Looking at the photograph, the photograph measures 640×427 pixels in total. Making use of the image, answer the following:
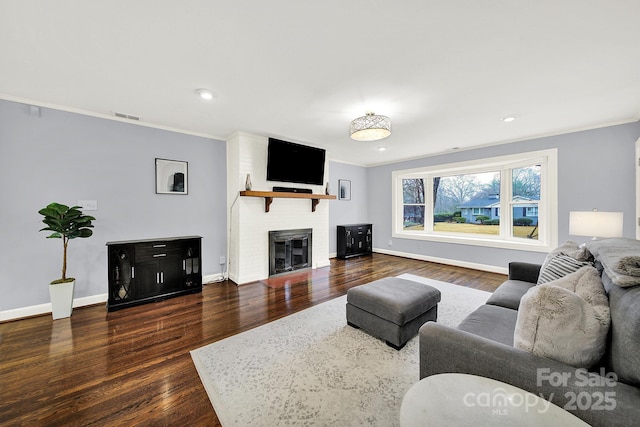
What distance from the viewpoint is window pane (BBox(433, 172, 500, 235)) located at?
4.79m

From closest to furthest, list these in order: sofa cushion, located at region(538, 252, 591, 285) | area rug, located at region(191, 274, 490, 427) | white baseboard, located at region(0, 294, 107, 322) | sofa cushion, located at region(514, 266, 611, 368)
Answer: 1. sofa cushion, located at region(514, 266, 611, 368)
2. area rug, located at region(191, 274, 490, 427)
3. sofa cushion, located at region(538, 252, 591, 285)
4. white baseboard, located at region(0, 294, 107, 322)

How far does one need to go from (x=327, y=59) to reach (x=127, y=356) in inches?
119

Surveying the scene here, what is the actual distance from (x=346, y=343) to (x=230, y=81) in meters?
2.73

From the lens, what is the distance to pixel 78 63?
2.02 metres

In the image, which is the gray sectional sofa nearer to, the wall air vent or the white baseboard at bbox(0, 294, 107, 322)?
the white baseboard at bbox(0, 294, 107, 322)

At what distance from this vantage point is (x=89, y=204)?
3.03m

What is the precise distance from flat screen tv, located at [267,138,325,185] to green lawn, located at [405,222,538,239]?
10.0ft

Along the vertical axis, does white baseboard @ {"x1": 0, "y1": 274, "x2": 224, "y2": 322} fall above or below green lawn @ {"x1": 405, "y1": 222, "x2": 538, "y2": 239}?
below

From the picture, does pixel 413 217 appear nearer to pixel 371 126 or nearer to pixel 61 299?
pixel 371 126

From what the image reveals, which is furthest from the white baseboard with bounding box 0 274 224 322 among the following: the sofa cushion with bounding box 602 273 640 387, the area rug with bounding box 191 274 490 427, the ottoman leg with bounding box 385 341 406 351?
the sofa cushion with bounding box 602 273 640 387

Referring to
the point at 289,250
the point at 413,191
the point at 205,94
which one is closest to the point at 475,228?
the point at 413,191

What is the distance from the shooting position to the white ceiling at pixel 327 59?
59.2 inches

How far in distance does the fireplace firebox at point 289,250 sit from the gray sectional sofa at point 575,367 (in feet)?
10.7

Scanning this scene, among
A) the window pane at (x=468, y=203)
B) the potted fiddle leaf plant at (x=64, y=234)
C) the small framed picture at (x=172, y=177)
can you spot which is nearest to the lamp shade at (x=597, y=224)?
the window pane at (x=468, y=203)
